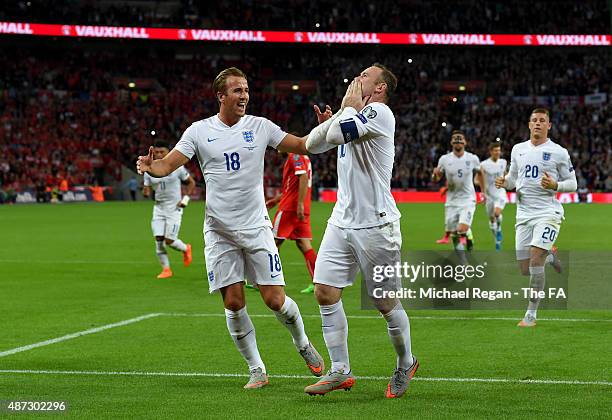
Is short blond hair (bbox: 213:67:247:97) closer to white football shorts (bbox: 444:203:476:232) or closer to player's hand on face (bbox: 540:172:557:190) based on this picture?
player's hand on face (bbox: 540:172:557:190)

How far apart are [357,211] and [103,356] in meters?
3.32

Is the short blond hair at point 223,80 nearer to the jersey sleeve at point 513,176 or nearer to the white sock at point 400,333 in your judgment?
the white sock at point 400,333

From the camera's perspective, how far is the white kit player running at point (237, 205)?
784 centimetres

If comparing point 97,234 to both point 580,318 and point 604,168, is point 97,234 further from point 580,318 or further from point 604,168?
point 604,168

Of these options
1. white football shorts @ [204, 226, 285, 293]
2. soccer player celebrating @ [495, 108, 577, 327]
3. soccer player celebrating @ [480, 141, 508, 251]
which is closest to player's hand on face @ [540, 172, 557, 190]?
soccer player celebrating @ [495, 108, 577, 327]

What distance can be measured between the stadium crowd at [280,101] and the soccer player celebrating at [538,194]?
1646 inches

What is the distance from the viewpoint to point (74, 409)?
273 inches

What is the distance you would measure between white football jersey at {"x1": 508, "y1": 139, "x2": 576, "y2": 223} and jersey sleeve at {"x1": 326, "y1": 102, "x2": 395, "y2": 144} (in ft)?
15.3

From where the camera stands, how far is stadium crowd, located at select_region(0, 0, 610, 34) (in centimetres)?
6053

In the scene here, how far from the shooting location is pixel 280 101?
62.1 m

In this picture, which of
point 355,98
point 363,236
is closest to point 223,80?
point 355,98

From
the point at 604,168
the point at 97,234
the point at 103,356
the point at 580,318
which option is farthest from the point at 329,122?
the point at 604,168

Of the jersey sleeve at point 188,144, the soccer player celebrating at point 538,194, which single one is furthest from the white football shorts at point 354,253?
the soccer player celebrating at point 538,194

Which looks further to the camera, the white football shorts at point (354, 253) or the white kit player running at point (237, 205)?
the white kit player running at point (237, 205)
